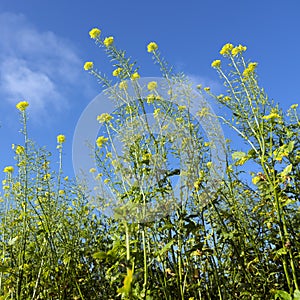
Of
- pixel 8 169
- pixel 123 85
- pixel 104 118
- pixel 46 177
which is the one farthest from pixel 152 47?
pixel 8 169

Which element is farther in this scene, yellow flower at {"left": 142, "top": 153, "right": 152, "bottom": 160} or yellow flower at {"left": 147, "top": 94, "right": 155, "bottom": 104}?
yellow flower at {"left": 147, "top": 94, "right": 155, "bottom": 104}

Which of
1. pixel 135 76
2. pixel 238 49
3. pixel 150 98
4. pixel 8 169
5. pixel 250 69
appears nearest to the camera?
pixel 135 76

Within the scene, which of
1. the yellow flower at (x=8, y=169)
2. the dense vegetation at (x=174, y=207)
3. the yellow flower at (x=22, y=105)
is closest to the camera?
the dense vegetation at (x=174, y=207)

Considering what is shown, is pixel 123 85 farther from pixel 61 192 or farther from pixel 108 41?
pixel 61 192

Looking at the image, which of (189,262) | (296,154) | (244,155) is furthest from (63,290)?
(296,154)

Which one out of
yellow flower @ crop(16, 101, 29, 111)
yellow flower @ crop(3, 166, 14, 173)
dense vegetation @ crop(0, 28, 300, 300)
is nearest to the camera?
dense vegetation @ crop(0, 28, 300, 300)

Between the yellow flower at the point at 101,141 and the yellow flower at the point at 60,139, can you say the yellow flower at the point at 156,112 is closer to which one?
the yellow flower at the point at 101,141

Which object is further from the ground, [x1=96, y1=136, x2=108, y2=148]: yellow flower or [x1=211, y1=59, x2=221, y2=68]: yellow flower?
[x1=211, y1=59, x2=221, y2=68]: yellow flower

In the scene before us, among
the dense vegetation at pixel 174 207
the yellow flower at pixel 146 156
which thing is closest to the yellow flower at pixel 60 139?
the dense vegetation at pixel 174 207

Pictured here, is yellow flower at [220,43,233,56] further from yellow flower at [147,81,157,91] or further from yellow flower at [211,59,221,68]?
yellow flower at [147,81,157,91]

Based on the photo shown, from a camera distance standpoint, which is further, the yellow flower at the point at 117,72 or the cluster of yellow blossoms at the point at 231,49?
the cluster of yellow blossoms at the point at 231,49

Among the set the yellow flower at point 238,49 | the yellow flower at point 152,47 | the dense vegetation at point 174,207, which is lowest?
the dense vegetation at point 174,207

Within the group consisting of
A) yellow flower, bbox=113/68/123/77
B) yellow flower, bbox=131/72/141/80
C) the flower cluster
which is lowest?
yellow flower, bbox=131/72/141/80

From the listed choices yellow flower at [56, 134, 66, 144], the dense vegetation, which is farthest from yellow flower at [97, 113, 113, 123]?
yellow flower at [56, 134, 66, 144]
